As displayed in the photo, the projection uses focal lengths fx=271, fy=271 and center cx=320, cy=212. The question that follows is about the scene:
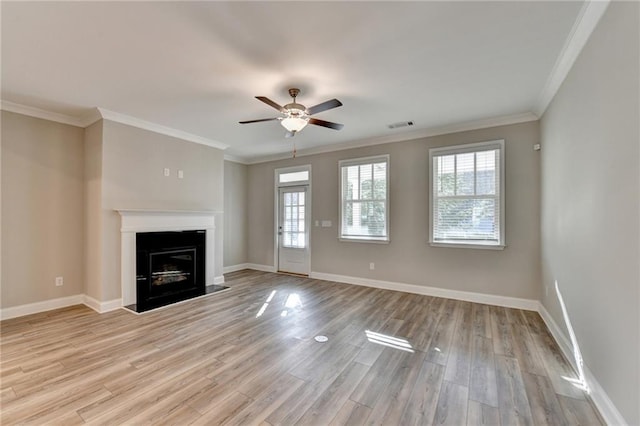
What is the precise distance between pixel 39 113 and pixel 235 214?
12.5 feet

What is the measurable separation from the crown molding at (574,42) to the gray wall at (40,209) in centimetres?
614

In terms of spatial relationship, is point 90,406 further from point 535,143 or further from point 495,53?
point 535,143

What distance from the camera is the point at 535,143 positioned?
394 cm

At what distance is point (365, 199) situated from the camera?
540 centimetres

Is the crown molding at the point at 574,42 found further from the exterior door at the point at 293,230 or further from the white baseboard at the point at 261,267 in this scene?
the white baseboard at the point at 261,267

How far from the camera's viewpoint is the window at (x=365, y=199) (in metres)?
5.20

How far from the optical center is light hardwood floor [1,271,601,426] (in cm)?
188

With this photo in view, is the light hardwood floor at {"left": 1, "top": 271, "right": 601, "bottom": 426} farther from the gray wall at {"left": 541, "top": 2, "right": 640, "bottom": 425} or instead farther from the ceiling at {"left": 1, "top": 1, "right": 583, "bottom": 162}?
the ceiling at {"left": 1, "top": 1, "right": 583, "bottom": 162}

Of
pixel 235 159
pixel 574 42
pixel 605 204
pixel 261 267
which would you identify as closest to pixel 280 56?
pixel 574 42

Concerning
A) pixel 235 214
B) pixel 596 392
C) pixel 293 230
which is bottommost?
pixel 596 392

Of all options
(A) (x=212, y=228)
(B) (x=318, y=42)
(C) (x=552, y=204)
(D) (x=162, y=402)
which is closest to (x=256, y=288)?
(A) (x=212, y=228)

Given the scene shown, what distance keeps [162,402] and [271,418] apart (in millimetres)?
835

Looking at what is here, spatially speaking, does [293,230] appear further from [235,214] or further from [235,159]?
[235,159]

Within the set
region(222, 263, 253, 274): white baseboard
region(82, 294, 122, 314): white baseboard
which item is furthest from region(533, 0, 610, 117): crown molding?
region(222, 263, 253, 274): white baseboard
